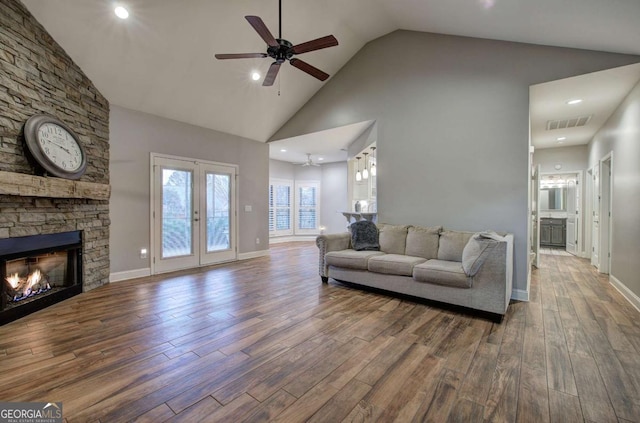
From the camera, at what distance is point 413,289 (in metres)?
3.44

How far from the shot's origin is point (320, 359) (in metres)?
2.15

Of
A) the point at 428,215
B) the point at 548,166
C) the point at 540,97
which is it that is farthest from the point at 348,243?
→ the point at 548,166

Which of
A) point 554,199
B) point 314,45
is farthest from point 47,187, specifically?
point 554,199

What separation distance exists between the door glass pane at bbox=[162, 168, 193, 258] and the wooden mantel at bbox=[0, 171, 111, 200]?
3.49ft

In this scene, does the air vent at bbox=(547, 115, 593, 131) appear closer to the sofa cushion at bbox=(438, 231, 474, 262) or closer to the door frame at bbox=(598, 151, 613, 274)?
the door frame at bbox=(598, 151, 613, 274)

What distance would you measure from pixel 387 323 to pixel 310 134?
14.4ft

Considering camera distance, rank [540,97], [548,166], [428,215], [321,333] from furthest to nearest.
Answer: [548,166], [428,215], [540,97], [321,333]

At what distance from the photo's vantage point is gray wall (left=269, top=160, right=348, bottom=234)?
9234 mm

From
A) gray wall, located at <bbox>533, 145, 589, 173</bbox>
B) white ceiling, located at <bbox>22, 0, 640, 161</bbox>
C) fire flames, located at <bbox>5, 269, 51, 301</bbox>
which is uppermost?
white ceiling, located at <bbox>22, 0, 640, 161</bbox>

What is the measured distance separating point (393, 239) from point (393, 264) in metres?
0.75

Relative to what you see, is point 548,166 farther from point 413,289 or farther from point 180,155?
point 180,155

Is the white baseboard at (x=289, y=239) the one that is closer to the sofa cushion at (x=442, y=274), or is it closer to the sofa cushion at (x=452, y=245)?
the sofa cushion at (x=452, y=245)

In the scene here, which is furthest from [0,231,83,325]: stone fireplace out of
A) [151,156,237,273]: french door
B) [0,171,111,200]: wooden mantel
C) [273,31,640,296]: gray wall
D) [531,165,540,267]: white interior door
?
[531,165,540,267]: white interior door

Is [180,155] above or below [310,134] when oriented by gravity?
below
